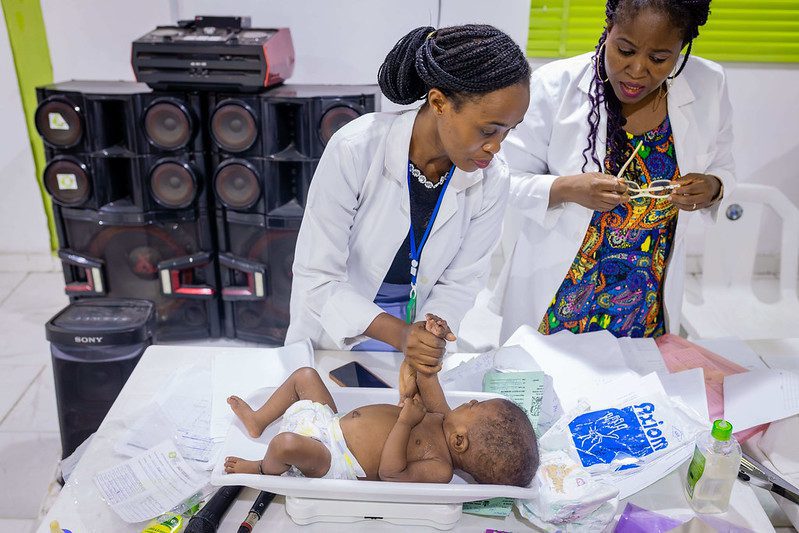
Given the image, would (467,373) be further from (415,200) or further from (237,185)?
(237,185)

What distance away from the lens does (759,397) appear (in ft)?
4.58

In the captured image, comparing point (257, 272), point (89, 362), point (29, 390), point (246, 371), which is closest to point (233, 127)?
point (257, 272)

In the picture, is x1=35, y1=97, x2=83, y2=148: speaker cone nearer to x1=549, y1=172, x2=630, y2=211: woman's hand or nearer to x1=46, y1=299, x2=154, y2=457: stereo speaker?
x1=46, y1=299, x2=154, y2=457: stereo speaker

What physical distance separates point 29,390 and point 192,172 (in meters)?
1.11

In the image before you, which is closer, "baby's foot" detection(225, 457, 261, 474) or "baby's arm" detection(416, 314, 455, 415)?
"baby's foot" detection(225, 457, 261, 474)

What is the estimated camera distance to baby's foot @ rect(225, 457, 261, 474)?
1.08m

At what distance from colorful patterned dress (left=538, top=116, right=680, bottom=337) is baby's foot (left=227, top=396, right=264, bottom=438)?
2.94 feet

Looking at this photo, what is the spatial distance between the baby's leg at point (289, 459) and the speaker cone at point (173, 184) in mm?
1834

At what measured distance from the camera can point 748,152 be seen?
11.7ft

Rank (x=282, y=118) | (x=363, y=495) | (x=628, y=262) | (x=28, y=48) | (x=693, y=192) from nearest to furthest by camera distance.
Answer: (x=363, y=495) < (x=693, y=192) < (x=628, y=262) < (x=282, y=118) < (x=28, y=48)

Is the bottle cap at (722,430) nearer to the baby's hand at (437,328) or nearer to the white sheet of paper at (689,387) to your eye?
the white sheet of paper at (689,387)

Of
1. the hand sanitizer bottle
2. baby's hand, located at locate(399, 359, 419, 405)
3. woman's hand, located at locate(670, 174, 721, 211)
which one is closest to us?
the hand sanitizer bottle

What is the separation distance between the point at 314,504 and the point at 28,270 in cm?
329

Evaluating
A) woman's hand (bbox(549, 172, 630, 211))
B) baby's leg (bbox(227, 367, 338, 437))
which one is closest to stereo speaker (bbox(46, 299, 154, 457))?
baby's leg (bbox(227, 367, 338, 437))
